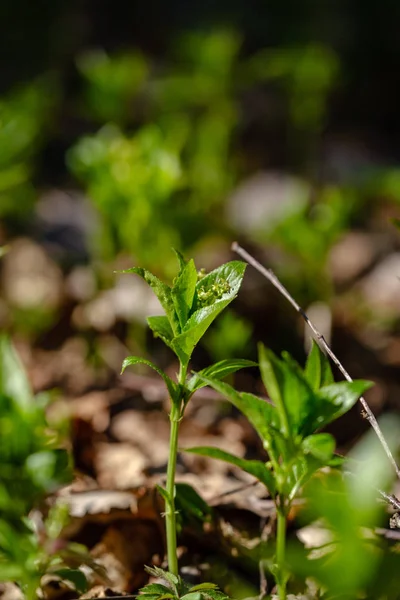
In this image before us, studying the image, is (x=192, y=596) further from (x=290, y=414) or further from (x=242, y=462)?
(x=290, y=414)

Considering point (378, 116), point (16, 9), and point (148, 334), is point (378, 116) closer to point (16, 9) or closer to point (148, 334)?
point (16, 9)

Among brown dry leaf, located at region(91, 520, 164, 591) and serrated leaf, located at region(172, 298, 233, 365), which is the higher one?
serrated leaf, located at region(172, 298, 233, 365)

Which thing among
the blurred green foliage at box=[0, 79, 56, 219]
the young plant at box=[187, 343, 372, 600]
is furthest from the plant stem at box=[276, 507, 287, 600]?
the blurred green foliage at box=[0, 79, 56, 219]

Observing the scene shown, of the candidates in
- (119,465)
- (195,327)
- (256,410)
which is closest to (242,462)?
(256,410)

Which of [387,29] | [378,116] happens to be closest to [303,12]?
[387,29]

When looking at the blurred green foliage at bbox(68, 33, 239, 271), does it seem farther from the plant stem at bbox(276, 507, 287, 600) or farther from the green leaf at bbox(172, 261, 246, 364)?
the plant stem at bbox(276, 507, 287, 600)
